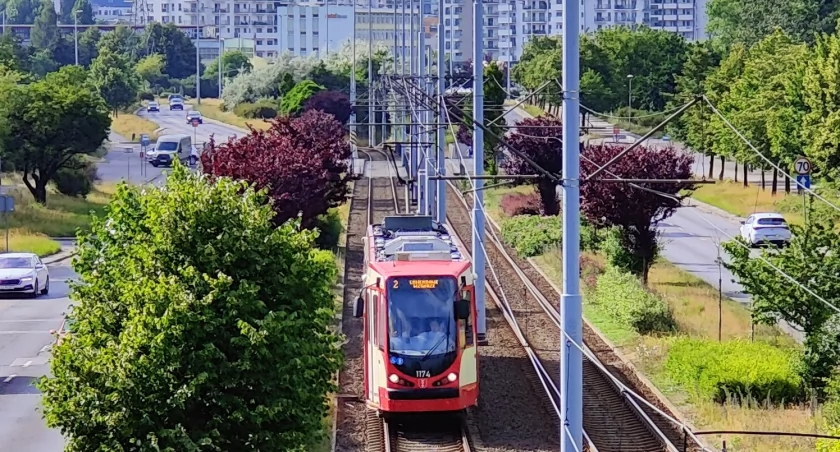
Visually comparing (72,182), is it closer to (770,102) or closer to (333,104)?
(333,104)

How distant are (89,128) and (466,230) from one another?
1540cm

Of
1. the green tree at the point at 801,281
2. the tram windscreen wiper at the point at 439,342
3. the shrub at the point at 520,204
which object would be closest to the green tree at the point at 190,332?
the tram windscreen wiper at the point at 439,342

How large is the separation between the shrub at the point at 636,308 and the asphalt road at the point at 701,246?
2589mm

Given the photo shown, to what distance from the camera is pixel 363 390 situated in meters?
22.0

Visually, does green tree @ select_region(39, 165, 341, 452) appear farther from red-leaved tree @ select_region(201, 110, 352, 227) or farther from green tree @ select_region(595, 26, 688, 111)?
green tree @ select_region(595, 26, 688, 111)

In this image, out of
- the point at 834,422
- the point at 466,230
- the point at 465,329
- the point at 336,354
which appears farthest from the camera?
the point at 466,230

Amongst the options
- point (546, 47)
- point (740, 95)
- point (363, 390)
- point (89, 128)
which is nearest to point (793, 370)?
point (363, 390)

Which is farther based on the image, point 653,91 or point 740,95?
point 653,91

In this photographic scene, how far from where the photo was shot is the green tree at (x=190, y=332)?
12.4 m

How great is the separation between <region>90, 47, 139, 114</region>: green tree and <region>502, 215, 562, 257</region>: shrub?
209 ft

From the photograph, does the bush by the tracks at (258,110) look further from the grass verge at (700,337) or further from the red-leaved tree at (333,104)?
the grass verge at (700,337)

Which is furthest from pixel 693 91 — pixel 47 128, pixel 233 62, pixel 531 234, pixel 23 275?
pixel 233 62

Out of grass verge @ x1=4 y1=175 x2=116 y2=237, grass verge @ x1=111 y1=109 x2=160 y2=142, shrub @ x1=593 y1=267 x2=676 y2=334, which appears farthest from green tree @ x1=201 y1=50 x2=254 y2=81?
shrub @ x1=593 y1=267 x2=676 y2=334

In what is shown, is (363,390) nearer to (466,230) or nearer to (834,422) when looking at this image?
(834,422)
